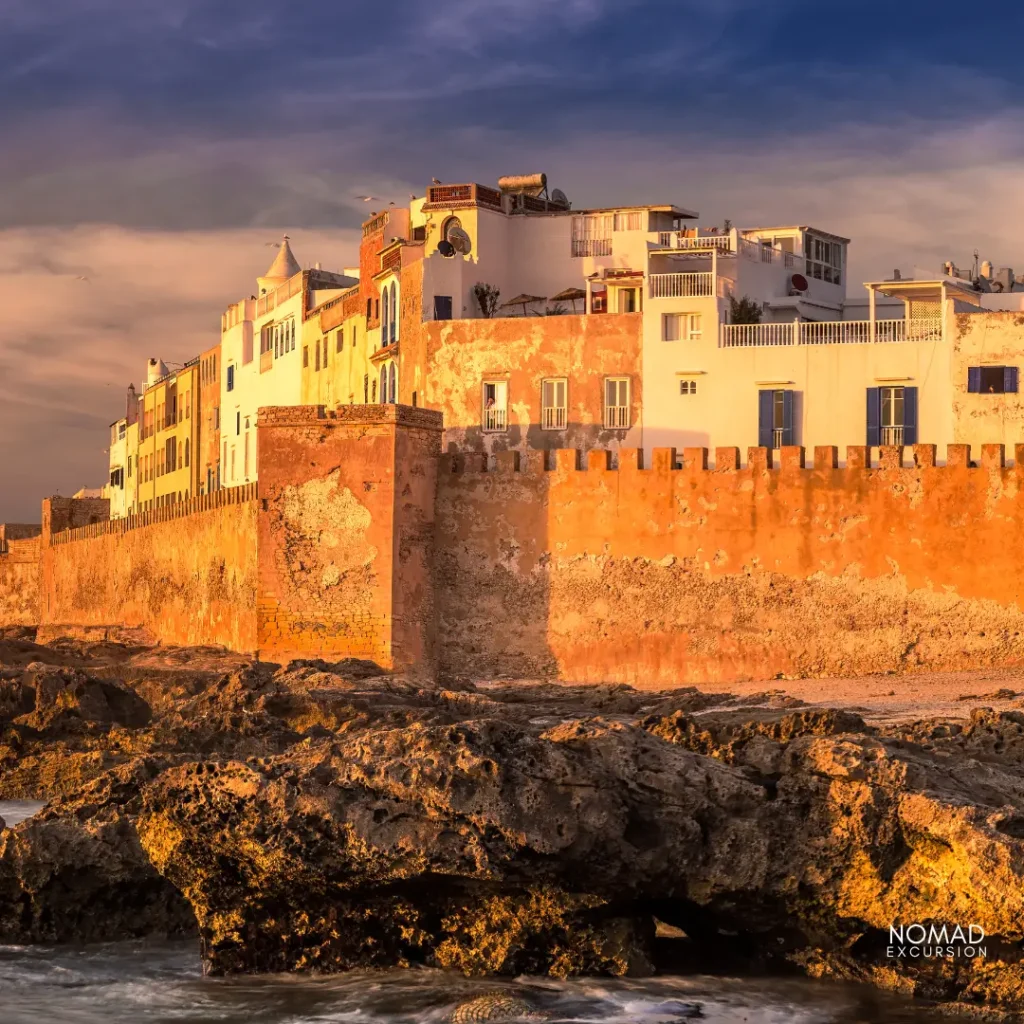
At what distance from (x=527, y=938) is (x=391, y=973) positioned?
2.72ft

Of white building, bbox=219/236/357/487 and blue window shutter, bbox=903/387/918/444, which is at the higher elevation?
white building, bbox=219/236/357/487

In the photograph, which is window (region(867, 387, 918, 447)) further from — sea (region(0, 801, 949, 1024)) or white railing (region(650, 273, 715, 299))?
sea (region(0, 801, 949, 1024))

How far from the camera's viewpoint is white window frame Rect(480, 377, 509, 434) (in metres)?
37.1

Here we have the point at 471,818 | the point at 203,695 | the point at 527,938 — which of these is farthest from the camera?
the point at 203,695

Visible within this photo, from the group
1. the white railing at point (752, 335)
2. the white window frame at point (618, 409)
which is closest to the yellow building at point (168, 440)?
the white window frame at point (618, 409)

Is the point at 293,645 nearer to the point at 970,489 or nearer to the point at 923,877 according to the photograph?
the point at 970,489

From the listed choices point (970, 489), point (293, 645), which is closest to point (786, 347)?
point (970, 489)

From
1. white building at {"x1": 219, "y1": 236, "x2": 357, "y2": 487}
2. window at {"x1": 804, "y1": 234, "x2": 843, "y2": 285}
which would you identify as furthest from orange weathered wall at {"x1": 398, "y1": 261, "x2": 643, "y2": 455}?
white building at {"x1": 219, "y1": 236, "x2": 357, "y2": 487}

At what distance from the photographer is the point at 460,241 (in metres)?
43.0

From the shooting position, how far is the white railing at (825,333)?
115 ft

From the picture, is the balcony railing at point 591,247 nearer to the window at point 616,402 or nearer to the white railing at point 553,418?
the window at point 616,402

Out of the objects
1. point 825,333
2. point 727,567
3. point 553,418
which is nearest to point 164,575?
point 553,418

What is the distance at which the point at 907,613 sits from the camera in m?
28.6

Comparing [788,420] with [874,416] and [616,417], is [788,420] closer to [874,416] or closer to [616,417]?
[874,416]
